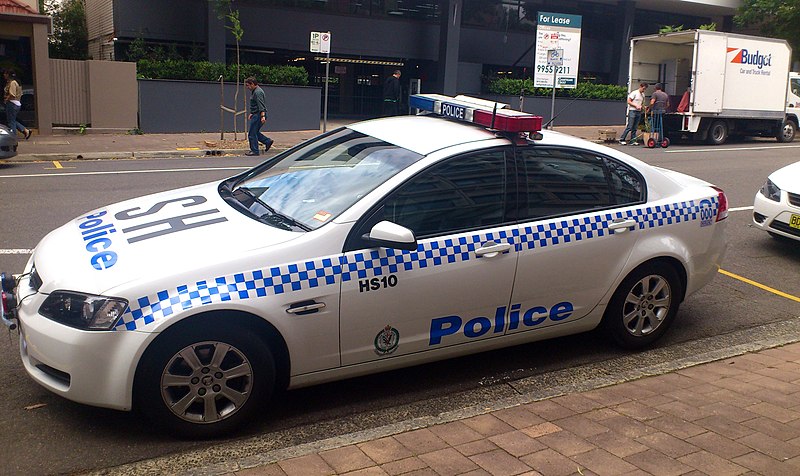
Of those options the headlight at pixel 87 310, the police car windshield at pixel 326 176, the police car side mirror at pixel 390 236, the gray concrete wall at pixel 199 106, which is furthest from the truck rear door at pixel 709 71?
the headlight at pixel 87 310

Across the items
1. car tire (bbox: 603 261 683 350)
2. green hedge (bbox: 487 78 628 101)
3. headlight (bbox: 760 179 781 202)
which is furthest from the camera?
green hedge (bbox: 487 78 628 101)

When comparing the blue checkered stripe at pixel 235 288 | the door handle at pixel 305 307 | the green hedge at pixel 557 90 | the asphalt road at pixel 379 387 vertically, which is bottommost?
the asphalt road at pixel 379 387

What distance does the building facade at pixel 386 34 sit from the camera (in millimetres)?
23328

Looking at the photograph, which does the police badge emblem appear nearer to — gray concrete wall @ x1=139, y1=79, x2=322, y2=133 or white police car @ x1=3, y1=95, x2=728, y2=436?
white police car @ x1=3, y1=95, x2=728, y2=436

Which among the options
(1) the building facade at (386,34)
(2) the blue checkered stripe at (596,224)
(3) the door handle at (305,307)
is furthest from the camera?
(1) the building facade at (386,34)

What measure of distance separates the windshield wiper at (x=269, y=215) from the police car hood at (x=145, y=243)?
7cm

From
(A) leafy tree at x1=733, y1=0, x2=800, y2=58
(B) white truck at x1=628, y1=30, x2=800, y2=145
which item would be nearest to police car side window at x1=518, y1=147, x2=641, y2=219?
(B) white truck at x1=628, y1=30, x2=800, y2=145

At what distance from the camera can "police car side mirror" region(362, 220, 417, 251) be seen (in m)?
3.98

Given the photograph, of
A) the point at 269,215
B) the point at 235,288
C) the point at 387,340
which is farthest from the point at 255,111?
the point at 235,288

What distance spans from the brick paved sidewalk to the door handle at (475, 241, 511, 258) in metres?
0.92

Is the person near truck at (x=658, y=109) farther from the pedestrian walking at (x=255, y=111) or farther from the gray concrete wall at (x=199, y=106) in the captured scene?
the pedestrian walking at (x=255, y=111)

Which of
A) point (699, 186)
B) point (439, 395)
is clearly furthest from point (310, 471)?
point (699, 186)

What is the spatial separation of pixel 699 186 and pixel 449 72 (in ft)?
74.8

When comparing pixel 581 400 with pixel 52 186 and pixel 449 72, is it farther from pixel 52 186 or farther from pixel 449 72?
pixel 449 72
